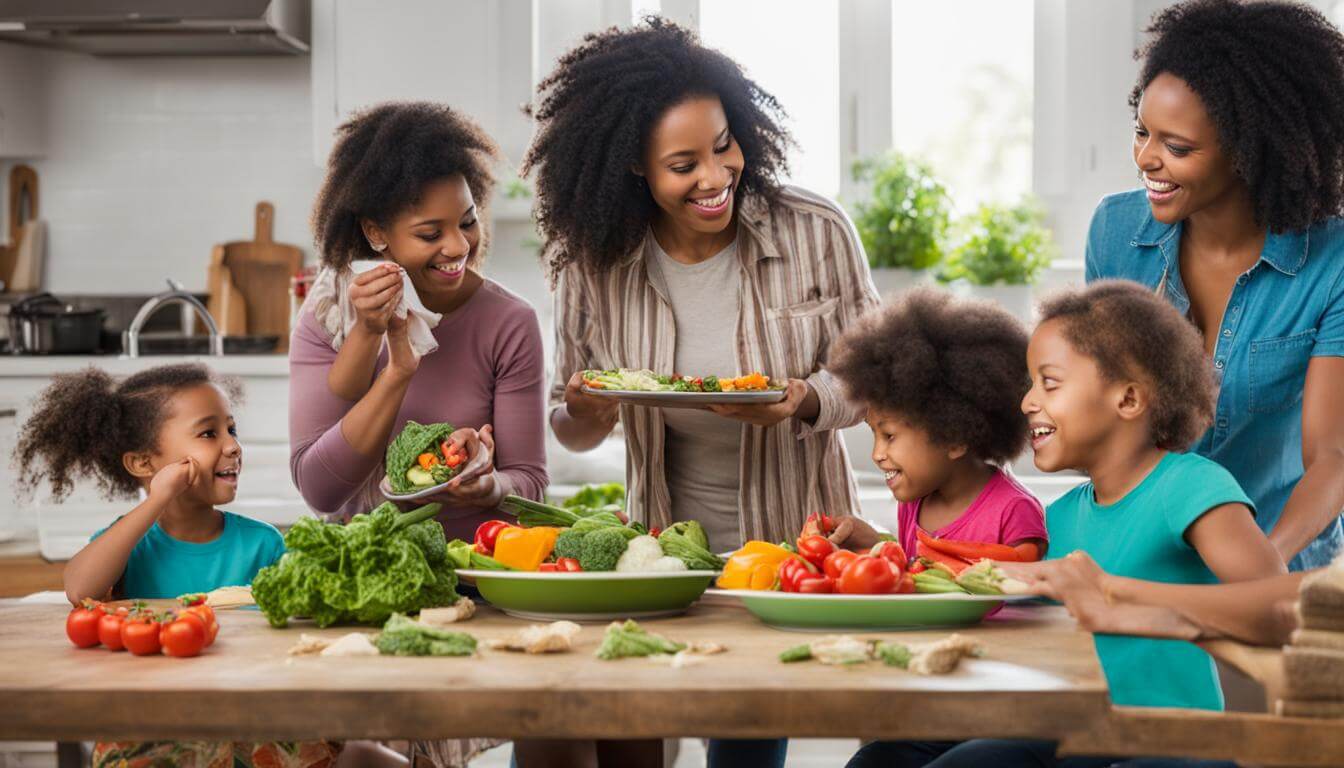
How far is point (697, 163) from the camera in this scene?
2412 mm

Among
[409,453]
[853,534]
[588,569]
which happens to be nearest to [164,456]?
[409,453]

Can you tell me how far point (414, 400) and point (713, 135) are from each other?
2.40 ft

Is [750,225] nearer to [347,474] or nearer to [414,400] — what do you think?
[414,400]

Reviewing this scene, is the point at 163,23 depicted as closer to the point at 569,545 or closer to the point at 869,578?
the point at 569,545

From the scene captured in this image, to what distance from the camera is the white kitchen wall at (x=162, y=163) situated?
5484mm

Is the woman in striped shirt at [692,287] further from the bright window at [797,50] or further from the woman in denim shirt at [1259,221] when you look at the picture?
the bright window at [797,50]

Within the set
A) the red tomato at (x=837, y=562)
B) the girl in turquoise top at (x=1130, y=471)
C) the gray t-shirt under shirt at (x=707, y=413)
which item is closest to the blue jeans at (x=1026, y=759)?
the girl in turquoise top at (x=1130, y=471)

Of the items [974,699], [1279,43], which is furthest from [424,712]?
[1279,43]

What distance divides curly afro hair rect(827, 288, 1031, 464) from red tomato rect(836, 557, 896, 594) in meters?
0.55

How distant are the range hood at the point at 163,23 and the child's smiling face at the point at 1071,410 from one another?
12.1 feet

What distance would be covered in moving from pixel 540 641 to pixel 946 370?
0.98m

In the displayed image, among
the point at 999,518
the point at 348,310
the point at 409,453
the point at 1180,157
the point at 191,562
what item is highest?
the point at 1180,157

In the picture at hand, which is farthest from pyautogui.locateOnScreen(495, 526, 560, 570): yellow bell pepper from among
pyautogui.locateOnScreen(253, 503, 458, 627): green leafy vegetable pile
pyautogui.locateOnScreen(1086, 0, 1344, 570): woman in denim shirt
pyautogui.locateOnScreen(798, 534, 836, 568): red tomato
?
pyautogui.locateOnScreen(1086, 0, 1344, 570): woman in denim shirt

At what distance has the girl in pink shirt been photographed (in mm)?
2174
